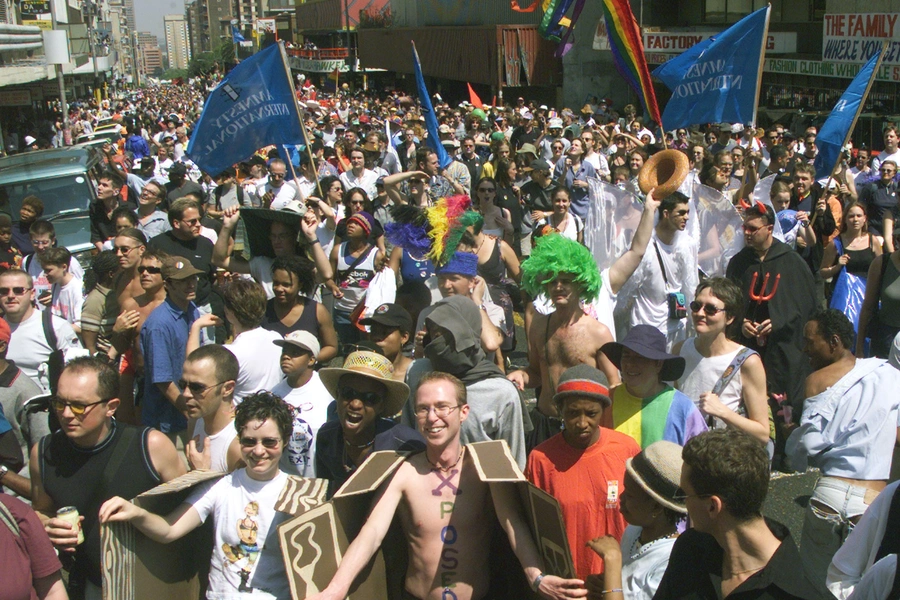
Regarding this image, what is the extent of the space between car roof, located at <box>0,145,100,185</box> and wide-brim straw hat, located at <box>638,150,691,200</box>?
7.73 meters

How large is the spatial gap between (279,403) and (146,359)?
1832mm

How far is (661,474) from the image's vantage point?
3016 millimetres

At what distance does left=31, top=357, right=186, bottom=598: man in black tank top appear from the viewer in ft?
12.1

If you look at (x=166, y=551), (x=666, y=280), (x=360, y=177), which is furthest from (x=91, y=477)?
(x=360, y=177)

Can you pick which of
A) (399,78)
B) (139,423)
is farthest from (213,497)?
(399,78)

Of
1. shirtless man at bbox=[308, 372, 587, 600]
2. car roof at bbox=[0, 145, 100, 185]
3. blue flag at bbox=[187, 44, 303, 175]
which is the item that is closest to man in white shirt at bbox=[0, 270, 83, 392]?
blue flag at bbox=[187, 44, 303, 175]

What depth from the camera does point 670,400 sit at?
13.3 feet

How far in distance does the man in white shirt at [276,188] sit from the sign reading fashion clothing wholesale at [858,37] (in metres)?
11.5

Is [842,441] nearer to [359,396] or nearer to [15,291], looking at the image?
[359,396]

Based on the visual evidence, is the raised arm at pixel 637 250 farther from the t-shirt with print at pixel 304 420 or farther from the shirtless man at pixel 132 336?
the shirtless man at pixel 132 336

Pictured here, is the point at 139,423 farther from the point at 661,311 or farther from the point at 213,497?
the point at 661,311

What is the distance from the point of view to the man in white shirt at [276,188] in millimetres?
10375

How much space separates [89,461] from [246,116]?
5162mm

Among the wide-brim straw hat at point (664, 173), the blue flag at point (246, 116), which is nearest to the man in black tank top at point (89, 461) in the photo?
the wide-brim straw hat at point (664, 173)
